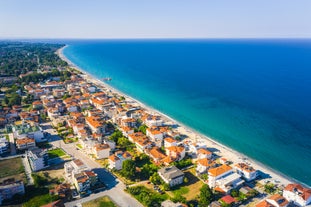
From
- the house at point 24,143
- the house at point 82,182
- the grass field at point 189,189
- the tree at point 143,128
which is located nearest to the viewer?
the house at point 82,182

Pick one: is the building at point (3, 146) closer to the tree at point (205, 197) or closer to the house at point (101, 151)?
the house at point (101, 151)

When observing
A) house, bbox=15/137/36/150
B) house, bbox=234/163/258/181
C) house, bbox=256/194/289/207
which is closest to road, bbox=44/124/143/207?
house, bbox=15/137/36/150

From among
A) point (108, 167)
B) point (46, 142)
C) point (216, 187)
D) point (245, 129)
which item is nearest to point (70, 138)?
point (46, 142)

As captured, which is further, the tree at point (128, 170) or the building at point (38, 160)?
the building at point (38, 160)

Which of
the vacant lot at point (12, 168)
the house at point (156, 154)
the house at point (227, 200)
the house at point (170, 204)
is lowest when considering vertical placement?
the house at point (227, 200)

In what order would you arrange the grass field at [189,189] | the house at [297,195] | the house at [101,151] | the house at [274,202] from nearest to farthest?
the house at [274,202], the house at [297,195], the grass field at [189,189], the house at [101,151]

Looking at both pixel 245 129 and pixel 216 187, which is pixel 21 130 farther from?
pixel 245 129

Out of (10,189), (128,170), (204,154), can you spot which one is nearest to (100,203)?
(128,170)

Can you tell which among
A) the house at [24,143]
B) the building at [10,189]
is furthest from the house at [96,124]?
the building at [10,189]
